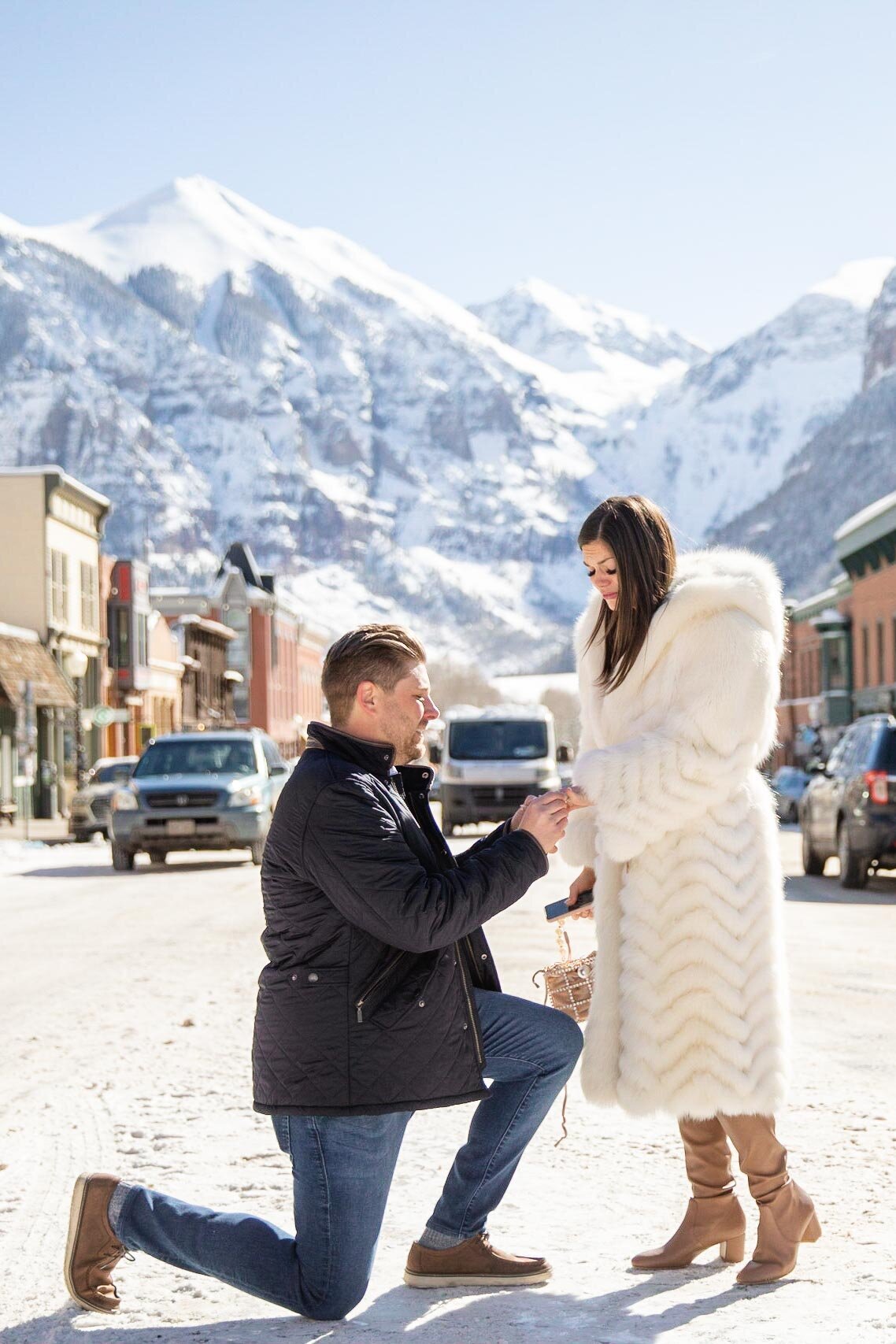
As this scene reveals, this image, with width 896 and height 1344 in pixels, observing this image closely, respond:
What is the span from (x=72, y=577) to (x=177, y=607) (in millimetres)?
34174

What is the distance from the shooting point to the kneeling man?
415 cm

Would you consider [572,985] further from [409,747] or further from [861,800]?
[861,800]

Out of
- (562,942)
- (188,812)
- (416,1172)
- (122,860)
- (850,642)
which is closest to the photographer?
(562,942)

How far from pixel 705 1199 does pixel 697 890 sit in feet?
2.60

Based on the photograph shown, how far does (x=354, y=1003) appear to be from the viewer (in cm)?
414

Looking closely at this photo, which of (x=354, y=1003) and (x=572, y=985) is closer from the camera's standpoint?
(x=354, y=1003)

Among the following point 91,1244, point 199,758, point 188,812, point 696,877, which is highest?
point 199,758

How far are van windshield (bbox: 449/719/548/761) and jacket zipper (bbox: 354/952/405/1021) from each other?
27.3m

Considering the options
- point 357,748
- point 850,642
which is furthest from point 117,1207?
point 850,642

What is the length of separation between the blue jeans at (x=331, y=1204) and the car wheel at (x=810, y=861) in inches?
683

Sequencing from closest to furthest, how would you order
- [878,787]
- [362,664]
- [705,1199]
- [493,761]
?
1. [362,664]
2. [705,1199]
3. [878,787]
4. [493,761]

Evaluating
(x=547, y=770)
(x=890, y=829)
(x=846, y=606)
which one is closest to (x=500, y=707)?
(x=547, y=770)

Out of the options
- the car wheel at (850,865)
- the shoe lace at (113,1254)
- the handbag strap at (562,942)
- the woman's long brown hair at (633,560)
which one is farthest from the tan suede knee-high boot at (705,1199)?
the car wheel at (850,865)

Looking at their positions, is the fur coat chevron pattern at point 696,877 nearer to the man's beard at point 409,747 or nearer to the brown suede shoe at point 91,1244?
the man's beard at point 409,747
